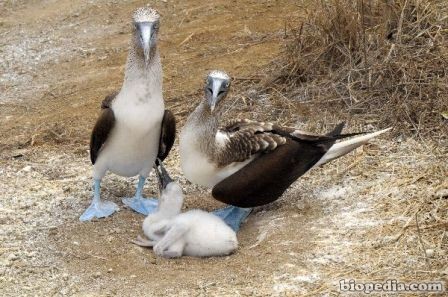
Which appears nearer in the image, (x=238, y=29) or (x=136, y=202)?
(x=136, y=202)

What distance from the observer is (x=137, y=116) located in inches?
245

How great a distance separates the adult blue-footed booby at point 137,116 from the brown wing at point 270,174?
2.30ft

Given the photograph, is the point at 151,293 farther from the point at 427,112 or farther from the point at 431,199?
the point at 427,112

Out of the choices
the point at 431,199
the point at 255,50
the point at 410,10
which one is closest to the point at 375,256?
the point at 431,199

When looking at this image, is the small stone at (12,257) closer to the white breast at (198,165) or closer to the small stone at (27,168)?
the white breast at (198,165)

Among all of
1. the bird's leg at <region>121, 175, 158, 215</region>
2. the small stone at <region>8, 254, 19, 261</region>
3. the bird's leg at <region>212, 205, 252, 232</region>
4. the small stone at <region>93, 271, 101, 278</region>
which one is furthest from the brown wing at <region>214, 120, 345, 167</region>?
the small stone at <region>8, 254, 19, 261</region>

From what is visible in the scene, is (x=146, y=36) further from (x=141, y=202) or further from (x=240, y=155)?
(x=141, y=202)

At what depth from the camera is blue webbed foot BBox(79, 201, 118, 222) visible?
6551 millimetres

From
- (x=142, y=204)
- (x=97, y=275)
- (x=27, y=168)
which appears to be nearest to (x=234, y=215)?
(x=142, y=204)

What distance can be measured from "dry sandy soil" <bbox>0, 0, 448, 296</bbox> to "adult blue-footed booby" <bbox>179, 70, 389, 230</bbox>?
311mm

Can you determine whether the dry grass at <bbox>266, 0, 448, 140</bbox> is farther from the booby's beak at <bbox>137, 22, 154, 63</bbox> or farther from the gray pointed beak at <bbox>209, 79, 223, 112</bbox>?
the booby's beak at <bbox>137, 22, 154, 63</bbox>

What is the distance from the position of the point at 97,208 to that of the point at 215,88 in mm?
1396

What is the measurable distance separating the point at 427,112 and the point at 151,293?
322cm

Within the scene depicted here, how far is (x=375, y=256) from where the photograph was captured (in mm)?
5523
